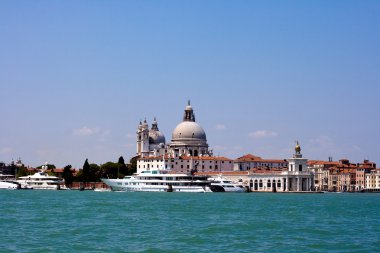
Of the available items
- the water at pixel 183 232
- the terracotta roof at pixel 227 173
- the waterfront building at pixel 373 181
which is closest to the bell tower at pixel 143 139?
the terracotta roof at pixel 227 173

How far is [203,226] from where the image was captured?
33844mm

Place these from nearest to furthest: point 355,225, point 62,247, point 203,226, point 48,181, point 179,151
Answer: point 62,247
point 203,226
point 355,225
point 48,181
point 179,151

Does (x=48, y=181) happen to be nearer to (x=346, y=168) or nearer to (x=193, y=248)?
(x=346, y=168)

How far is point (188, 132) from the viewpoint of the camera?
443 feet

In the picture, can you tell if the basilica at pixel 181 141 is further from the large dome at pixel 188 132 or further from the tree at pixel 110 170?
the tree at pixel 110 170

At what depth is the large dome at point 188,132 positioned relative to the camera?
135 m

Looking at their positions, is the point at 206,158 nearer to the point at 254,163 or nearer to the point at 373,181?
the point at 254,163

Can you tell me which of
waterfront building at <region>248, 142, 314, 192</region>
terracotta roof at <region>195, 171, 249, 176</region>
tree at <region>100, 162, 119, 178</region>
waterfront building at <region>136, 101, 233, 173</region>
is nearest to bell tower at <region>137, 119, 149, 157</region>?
waterfront building at <region>136, 101, 233, 173</region>


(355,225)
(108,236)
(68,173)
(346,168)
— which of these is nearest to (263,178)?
(346,168)

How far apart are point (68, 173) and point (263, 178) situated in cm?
3101

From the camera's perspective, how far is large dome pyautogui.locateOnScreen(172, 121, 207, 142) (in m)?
135

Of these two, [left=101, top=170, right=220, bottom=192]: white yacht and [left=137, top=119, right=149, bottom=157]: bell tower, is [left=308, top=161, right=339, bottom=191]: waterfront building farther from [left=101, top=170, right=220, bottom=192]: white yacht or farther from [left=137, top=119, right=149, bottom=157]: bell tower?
[left=101, top=170, right=220, bottom=192]: white yacht

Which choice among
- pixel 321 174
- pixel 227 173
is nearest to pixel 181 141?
pixel 227 173

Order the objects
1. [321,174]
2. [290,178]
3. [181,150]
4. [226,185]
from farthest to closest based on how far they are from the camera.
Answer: [181,150] → [321,174] → [290,178] → [226,185]
